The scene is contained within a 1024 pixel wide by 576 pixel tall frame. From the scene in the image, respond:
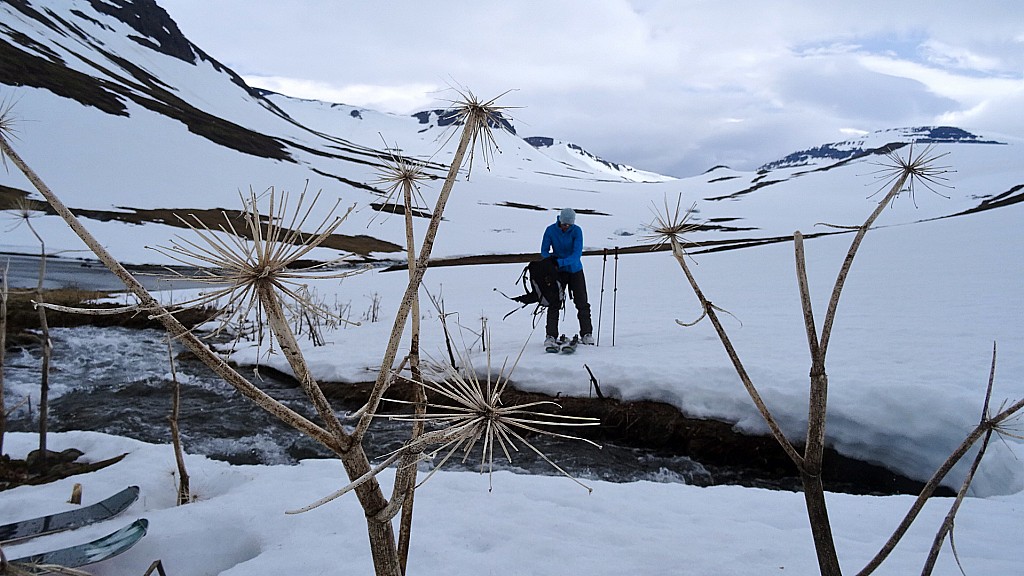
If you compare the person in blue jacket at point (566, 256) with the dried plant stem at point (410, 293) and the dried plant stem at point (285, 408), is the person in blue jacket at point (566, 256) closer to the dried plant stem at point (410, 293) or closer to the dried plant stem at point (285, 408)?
the dried plant stem at point (410, 293)

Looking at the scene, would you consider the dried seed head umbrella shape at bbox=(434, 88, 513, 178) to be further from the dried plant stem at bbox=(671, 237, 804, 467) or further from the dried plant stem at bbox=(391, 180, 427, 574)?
the dried plant stem at bbox=(671, 237, 804, 467)

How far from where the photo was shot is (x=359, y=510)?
131 inches

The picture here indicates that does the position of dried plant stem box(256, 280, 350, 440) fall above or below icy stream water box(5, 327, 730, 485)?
above

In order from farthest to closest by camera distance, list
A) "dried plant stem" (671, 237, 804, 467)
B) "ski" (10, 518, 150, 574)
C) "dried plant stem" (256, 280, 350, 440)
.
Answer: "ski" (10, 518, 150, 574) < "dried plant stem" (671, 237, 804, 467) < "dried plant stem" (256, 280, 350, 440)

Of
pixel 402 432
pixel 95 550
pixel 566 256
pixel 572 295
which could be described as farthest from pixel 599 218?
pixel 95 550

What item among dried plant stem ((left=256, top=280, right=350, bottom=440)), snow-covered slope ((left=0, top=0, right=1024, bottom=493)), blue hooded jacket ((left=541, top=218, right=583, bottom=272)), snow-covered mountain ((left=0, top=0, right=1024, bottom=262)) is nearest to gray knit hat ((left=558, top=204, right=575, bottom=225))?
blue hooded jacket ((left=541, top=218, right=583, bottom=272))

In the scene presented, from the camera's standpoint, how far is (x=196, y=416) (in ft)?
24.0

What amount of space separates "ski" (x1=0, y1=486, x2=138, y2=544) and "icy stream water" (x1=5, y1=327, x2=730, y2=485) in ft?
4.92

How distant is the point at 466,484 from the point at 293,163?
63488mm

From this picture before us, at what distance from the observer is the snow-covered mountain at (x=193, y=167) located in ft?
127

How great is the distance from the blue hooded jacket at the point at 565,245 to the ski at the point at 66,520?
224 inches

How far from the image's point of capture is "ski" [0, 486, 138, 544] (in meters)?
3.10

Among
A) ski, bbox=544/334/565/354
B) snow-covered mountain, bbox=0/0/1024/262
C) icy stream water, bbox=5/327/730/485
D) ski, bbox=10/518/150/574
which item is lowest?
icy stream water, bbox=5/327/730/485

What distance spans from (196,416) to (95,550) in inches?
193
